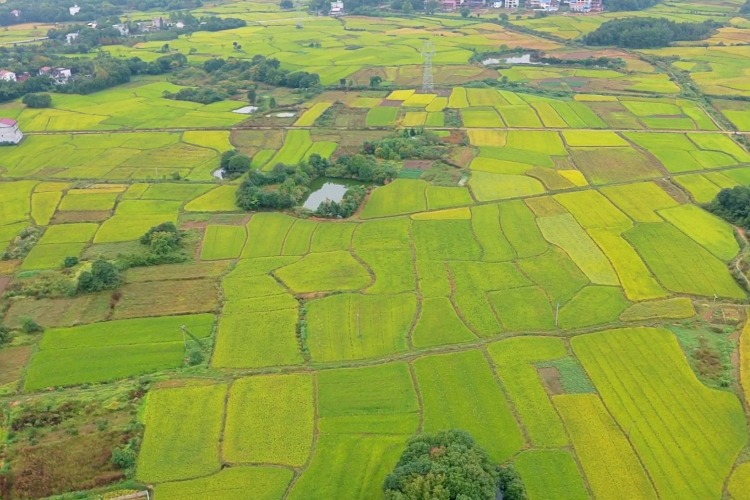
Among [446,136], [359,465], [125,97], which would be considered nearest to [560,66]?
[446,136]

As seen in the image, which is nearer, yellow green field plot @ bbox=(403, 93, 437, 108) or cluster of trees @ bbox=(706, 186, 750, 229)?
cluster of trees @ bbox=(706, 186, 750, 229)

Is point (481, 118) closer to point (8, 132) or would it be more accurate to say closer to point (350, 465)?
point (8, 132)

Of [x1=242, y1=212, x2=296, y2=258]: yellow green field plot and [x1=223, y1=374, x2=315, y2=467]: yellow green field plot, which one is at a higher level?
[x1=242, y1=212, x2=296, y2=258]: yellow green field plot

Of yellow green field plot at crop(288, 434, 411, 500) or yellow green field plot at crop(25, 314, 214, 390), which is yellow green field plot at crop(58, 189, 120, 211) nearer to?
yellow green field plot at crop(25, 314, 214, 390)

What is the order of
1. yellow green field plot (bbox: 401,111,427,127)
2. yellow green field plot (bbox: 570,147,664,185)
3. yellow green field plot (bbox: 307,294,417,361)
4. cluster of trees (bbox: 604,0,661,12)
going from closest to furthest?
yellow green field plot (bbox: 307,294,417,361), yellow green field plot (bbox: 570,147,664,185), yellow green field plot (bbox: 401,111,427,127), cluster of trees (bbox: 604,0,661,12)

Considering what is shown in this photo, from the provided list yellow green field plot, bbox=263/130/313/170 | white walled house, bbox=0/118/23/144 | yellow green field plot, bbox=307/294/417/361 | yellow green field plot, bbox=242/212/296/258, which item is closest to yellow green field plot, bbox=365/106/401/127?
yellow green field plot, bbox=263/130/313/170

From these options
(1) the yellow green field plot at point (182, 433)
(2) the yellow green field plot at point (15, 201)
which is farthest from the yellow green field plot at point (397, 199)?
(2) the yellow green field plot at point (15, 201)

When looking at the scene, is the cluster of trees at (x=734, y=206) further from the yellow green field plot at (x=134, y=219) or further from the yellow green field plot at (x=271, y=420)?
the yellow green field plot at (x=134, y=219)

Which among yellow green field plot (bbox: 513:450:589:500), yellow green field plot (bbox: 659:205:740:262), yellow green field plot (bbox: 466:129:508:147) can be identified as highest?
yellow green field plot (bbox: 466:129:508:147)
